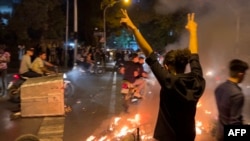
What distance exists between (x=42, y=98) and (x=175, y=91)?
7.52 metres

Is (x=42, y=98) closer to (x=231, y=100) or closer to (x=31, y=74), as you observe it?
(x=31, y=74)

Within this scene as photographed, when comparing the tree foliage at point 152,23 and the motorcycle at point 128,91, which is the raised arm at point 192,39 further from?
the tree foliage at point 152,23

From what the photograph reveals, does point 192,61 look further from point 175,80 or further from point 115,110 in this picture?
point 115,110

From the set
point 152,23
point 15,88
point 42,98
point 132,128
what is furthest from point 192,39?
point 152,23

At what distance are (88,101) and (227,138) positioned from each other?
1015cm

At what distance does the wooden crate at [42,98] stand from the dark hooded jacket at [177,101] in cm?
725

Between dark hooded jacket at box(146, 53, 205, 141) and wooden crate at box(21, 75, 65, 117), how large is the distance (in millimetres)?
7247

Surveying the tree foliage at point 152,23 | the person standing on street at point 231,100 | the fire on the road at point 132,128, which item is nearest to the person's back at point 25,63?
the fire on the road at point 132,128

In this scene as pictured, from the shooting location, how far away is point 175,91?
3.42 metres

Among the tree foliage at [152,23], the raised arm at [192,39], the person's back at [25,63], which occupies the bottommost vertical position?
the person's back at [25,63]

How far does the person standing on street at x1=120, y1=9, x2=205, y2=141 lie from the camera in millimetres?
3445

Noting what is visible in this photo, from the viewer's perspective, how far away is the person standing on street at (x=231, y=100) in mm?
4305

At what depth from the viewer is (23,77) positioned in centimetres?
1236

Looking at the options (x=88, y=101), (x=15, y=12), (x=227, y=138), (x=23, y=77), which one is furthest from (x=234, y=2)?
(x=15, y=12)
